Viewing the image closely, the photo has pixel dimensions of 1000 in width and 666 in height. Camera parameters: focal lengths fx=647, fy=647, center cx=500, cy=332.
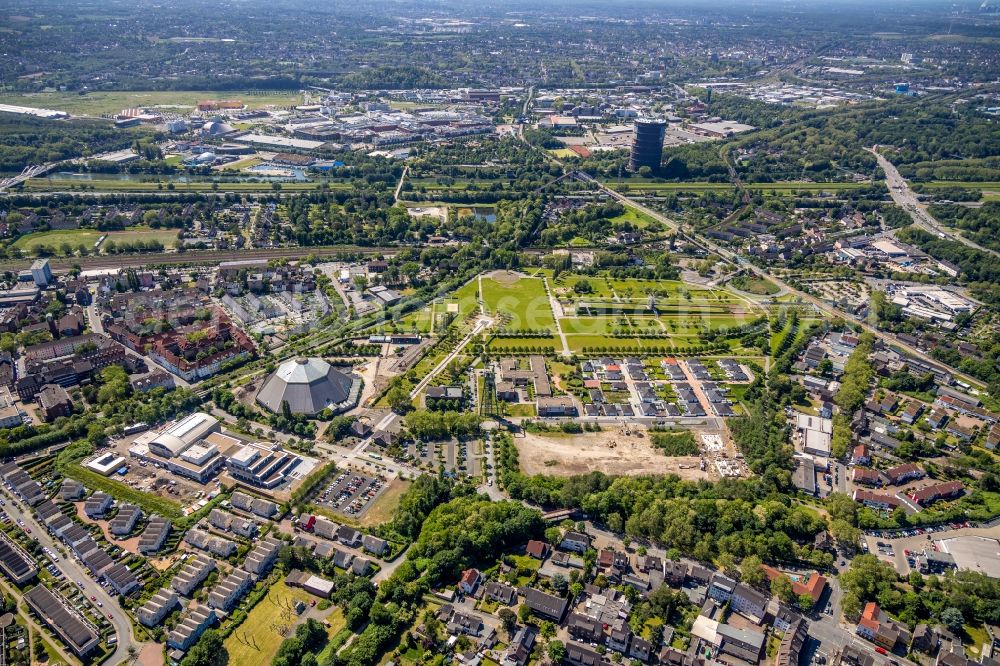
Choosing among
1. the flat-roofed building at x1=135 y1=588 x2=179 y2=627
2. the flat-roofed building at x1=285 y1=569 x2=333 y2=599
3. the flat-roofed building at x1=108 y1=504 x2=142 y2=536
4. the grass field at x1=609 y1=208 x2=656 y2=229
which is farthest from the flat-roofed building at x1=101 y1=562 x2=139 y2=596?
the grass field at x1=609 y1=208 x2=656 y2=229

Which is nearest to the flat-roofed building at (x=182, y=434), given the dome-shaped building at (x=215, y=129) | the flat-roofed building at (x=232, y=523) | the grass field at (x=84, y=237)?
the flat-roofed building at (x=232, y=523)

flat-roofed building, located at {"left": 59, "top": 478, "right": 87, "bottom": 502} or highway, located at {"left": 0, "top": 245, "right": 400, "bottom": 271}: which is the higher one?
highway, located at {"left": 0, "top": 245, "right": 400, "bottom": 271}

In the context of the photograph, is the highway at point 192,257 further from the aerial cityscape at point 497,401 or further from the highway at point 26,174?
the highway at point 26,174

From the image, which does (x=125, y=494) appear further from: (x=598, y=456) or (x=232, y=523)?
(x=598, y=456)

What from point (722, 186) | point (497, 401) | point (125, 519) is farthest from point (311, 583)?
point (722, 186)

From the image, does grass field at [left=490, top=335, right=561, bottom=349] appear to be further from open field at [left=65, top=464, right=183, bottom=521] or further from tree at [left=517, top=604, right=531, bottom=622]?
open field at [left=65, top=464, right=183, bottom=521]

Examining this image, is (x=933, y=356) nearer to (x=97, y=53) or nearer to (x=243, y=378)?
(x=243, y=378)
